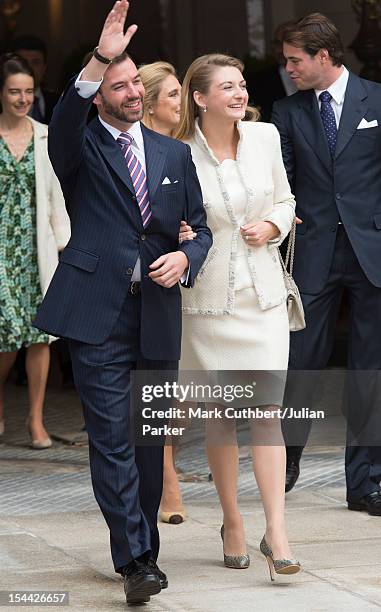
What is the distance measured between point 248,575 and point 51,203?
123 inches

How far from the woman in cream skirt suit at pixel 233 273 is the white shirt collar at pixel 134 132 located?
1.38 feet

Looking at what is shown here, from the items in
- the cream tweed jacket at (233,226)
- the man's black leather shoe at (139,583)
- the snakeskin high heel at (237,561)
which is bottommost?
the snakeskin high heel at (237,561)

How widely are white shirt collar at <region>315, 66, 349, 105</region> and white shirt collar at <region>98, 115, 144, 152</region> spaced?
156cm

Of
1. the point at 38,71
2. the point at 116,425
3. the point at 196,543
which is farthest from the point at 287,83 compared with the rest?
the point at 116,425

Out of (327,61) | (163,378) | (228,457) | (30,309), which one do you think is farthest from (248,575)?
(30,309)

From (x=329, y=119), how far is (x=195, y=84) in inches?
41.6

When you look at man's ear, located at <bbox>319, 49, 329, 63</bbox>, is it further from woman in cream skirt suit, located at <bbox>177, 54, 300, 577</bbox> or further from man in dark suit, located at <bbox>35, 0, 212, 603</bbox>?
man in dark suit, located at <bbox>35, 0, 212, 603</bbox>

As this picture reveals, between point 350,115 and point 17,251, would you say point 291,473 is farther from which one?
point 17,251

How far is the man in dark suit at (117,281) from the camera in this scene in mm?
4863

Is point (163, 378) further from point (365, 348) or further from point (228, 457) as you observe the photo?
point (365, 348)

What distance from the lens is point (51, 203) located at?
786 cm

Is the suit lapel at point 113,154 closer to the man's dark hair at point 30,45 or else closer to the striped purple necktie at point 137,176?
the striped purple necktie at point 137,176

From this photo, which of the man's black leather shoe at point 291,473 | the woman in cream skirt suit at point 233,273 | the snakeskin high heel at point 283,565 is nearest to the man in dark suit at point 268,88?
the man's black leather shoe at point 291,473

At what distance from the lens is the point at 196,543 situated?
5.79 m
